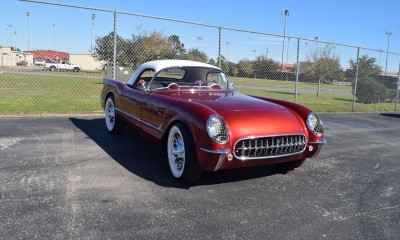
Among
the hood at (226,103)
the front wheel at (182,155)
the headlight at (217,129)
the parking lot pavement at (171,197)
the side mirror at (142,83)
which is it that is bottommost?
the parking lot pavement at (171,197)

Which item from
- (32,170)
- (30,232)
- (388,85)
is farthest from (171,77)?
(388,85)

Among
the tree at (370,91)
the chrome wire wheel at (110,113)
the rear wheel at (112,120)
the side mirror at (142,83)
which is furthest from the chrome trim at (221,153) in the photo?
the tree at (370,91)

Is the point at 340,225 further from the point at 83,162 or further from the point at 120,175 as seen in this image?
the point at 83,162

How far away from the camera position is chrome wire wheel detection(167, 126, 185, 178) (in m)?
3.80

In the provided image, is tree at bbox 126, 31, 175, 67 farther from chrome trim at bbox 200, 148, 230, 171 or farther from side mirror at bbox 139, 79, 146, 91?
chrome trim at bbox 200, 148, 230, 171

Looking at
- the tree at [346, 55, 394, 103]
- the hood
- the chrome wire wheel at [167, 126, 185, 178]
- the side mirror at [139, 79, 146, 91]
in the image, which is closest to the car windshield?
the side mirror at [139, 79, 146, 91]

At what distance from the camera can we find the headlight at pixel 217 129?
343cm

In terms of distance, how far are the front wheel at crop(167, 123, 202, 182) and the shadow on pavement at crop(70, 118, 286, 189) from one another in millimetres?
126

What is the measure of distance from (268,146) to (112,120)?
11.5ft

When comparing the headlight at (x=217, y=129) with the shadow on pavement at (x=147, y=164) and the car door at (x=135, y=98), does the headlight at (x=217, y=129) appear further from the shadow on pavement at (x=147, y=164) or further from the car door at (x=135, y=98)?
the car door at (x=135, y=98)

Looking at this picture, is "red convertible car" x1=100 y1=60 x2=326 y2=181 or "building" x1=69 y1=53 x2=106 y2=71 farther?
"building" x1=69 y1=53 x2=106 y2=71

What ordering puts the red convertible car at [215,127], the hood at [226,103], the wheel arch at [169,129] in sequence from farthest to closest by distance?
the hood at [226,103] < the wheel arch at [169,129] < the red convertible car at [215,127]

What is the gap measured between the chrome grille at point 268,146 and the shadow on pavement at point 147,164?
599mm

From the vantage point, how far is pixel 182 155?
12.5ft
